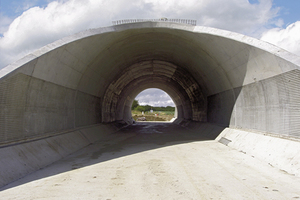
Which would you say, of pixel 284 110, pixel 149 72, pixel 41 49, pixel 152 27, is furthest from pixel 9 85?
pixel 149 72

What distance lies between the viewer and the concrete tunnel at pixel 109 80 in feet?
23.5

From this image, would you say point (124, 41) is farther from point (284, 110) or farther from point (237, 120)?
point (284, 110)

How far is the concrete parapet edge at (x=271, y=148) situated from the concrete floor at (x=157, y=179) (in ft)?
0.93

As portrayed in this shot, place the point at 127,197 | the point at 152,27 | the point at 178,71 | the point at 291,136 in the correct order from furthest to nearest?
the point at 178,71
the point at 152,27
the point at 291,136
the point at 127,197

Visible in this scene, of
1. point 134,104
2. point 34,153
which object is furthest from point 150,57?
point 134,104

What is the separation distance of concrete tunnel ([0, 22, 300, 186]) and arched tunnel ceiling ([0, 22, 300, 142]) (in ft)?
→ 0.12

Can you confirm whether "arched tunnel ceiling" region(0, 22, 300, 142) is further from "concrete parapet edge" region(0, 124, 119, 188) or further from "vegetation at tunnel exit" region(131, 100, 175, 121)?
"vegetation at tunnel exit" region(131, 100, 175, 121)

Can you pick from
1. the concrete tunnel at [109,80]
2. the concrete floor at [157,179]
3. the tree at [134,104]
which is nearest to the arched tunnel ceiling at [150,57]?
the concrete tunnel at [109,80]

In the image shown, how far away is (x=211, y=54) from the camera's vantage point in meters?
11.8

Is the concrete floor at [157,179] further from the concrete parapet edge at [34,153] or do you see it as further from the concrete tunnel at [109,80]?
the concrete tunnel at [109,80]

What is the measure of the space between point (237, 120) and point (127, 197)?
834 centimetres

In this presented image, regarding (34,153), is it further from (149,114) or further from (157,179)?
(149,114)

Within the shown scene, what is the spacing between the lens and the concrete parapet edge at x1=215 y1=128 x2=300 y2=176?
6.78 meters

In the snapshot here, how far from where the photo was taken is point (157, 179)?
614 centimetres
